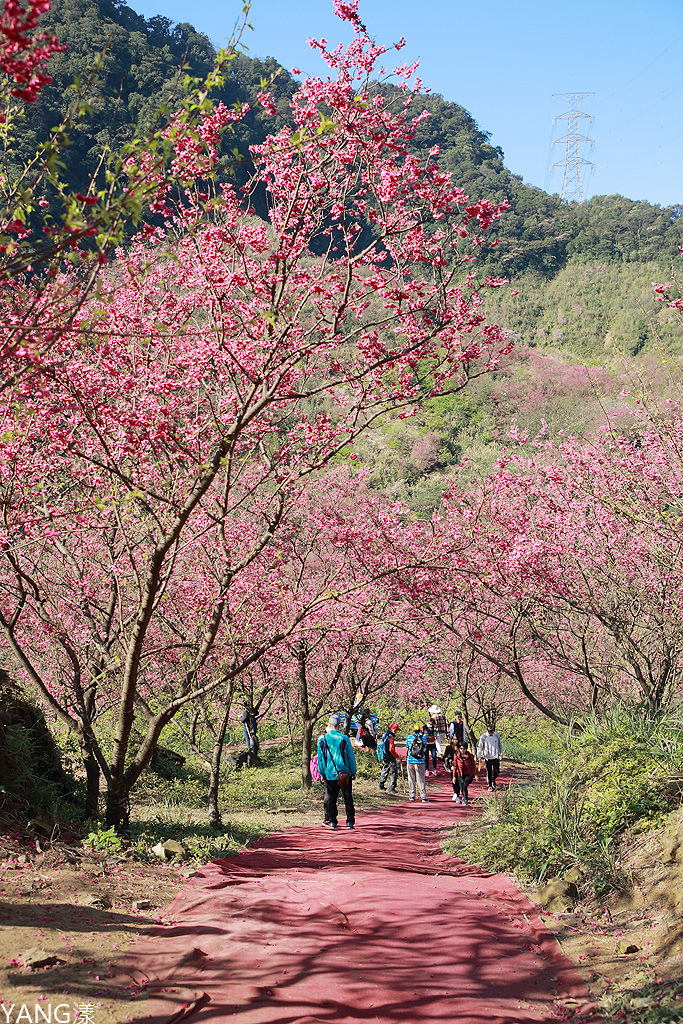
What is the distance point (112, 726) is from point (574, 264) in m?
64.7

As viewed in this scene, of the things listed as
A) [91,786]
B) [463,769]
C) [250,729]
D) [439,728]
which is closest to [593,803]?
[91,786]

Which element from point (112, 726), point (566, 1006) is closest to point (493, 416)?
point (112, 726)

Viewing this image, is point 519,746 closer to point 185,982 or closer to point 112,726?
point 112,726

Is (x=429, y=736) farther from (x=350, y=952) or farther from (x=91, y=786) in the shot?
(x=350, y=952)

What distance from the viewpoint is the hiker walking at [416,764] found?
1473 centimetres

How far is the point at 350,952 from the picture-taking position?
17.2ft

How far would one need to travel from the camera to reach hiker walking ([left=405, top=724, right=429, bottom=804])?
14.7m

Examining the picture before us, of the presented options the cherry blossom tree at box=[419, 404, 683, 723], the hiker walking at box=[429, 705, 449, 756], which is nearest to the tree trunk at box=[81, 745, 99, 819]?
the cherry blossom tree at box=[419, 404, 683, 723]

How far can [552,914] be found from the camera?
6.54 m

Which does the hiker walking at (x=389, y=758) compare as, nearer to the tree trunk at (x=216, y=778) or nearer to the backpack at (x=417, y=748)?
the backpack at (x=417, y=748)

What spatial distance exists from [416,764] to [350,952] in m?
10.3

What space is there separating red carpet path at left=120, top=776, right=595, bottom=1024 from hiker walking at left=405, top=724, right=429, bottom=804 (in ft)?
21.2

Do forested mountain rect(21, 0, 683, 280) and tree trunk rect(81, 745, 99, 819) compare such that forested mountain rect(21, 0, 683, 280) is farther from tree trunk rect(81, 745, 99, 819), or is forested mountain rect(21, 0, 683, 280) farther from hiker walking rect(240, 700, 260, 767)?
tree trunk rect(81, 745, 99, 819)

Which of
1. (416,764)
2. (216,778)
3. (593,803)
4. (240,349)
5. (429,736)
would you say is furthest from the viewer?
(429,736)
